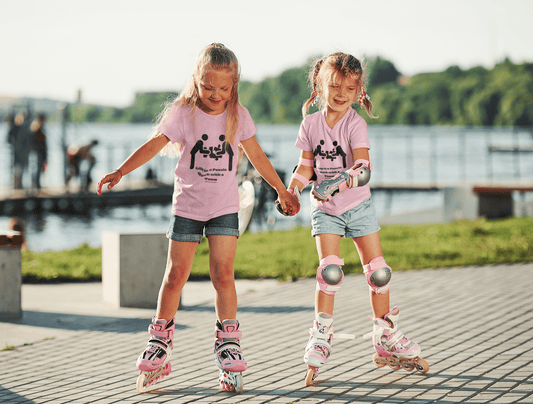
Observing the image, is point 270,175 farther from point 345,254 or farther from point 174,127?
point 345,254

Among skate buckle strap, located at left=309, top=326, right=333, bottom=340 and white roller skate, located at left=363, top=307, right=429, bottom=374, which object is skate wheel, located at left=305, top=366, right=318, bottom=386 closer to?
skate buckle strap, located at left=309, top=326, right=333, bottom=340

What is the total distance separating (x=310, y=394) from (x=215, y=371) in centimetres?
75

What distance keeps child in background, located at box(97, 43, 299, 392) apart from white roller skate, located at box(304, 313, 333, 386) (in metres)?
0.36

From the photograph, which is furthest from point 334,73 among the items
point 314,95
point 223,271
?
point 223,271

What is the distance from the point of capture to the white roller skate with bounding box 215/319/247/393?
11.9 feet

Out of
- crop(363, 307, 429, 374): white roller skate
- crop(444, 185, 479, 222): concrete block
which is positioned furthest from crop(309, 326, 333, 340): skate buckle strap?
crop(444, 185, 479, 222): concrete block

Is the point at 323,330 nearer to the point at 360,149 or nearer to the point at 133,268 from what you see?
the point at 360,149

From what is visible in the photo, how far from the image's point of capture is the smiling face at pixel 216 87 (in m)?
3.57

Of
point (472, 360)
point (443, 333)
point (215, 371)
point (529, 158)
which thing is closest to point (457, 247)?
point (443, 333)

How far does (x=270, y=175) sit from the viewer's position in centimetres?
381

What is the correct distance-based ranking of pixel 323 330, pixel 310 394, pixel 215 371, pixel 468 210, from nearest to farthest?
pixel 310 394 → pixel 323 330 → pixel 215 371 → pixel 468 210

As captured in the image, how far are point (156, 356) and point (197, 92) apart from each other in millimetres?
1396

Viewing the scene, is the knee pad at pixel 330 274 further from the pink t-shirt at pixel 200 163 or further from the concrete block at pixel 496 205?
the concrete block at pixel 496 205

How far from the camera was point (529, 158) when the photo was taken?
50062 mm
